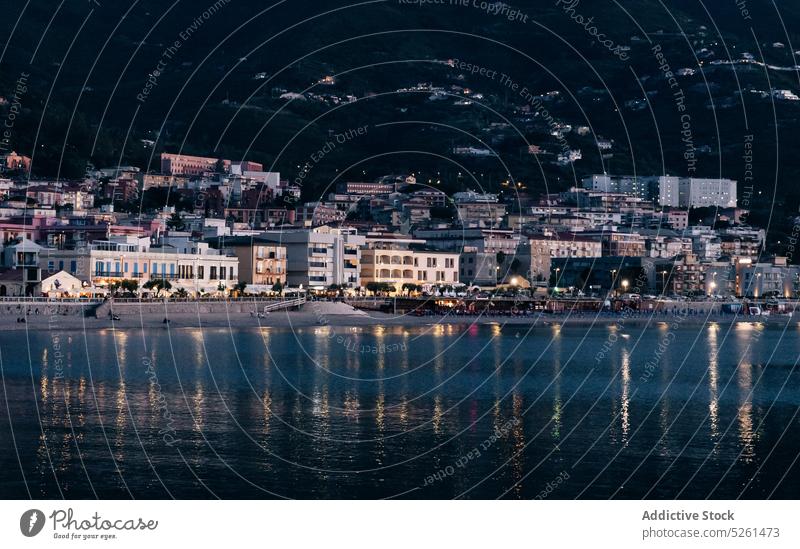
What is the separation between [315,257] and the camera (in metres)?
103

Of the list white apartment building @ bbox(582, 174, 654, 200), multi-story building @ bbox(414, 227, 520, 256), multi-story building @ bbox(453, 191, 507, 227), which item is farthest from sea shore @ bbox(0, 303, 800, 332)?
white apartment building @ bbox(582, 174, 654, 200)

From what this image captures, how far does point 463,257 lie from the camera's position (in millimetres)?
125250

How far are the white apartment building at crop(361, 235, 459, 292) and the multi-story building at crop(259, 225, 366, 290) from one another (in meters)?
3.73

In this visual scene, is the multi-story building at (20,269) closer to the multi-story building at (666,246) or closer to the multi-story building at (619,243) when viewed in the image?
the multi-story building at (619,243)

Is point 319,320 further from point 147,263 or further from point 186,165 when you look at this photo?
point 186,165

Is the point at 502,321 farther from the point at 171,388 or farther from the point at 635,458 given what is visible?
the point at 635,458

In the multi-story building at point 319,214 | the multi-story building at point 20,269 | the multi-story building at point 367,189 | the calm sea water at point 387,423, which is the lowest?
the calm sea water at point 387,423

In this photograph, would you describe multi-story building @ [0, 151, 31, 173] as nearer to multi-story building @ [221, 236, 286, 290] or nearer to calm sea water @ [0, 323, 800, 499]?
multi-story building @ [221, 236, 286, 290]

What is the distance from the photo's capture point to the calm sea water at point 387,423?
27.8 metres

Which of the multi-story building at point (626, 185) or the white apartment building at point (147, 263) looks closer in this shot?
the white apartment building at point (147, 263)

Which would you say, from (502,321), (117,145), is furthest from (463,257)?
(117,145)

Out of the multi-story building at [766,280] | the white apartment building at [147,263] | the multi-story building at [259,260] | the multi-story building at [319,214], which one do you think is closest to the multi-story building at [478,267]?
the multi-story building at [319,214]

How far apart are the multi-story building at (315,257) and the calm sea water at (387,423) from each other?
124ft

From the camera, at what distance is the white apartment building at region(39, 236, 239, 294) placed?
86.5 m
